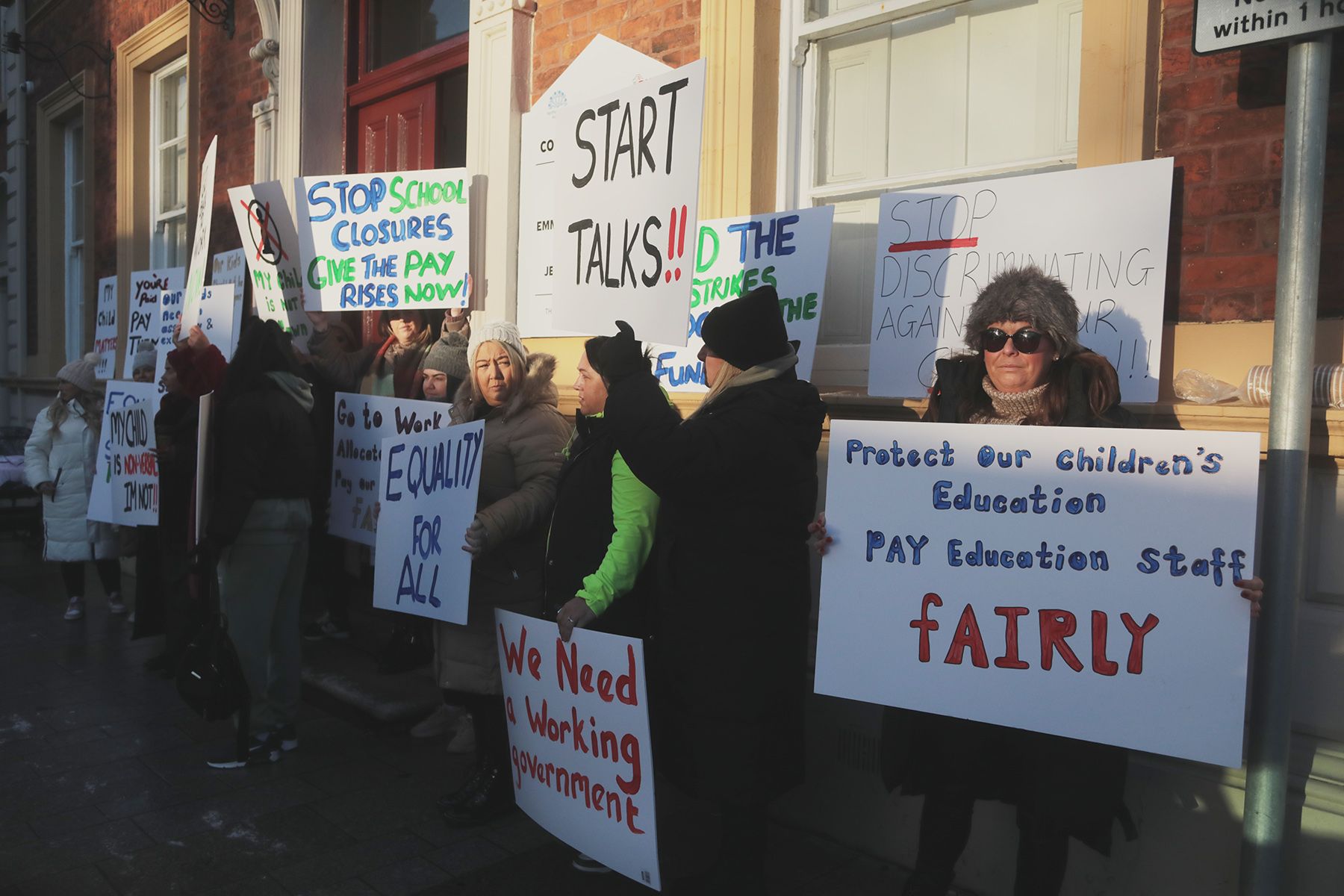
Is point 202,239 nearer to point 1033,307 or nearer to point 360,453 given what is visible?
point 360,453

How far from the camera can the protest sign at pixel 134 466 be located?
6000 mm

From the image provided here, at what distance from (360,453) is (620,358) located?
2.48 m

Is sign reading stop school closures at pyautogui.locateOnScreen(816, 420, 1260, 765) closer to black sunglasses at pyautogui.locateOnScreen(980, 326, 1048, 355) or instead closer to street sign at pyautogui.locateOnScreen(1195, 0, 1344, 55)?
black sunglasses at pyautogui.locateOnScreen(980, 326, 1048, 355)

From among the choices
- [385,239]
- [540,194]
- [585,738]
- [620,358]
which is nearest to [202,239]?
[385,239]

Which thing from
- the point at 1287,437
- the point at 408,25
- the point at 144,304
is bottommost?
the point at 1287,437

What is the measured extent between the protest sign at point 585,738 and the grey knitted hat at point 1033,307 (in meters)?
1.27

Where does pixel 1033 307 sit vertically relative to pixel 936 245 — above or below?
below

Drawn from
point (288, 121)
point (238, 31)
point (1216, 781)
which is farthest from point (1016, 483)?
point (238, 31)

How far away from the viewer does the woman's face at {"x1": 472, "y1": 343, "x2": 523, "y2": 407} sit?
3984 millimetres

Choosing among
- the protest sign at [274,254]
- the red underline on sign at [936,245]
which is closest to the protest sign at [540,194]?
the protest sign at [274,254]

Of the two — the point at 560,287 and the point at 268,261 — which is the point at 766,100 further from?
the point at 268,261

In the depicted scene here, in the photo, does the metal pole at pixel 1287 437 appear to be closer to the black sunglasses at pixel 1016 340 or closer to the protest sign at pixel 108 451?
the black sunglasses at pixel 1016 340

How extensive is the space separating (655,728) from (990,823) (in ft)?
3.60

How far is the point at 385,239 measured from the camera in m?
5.54
